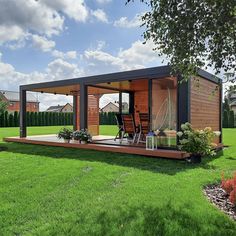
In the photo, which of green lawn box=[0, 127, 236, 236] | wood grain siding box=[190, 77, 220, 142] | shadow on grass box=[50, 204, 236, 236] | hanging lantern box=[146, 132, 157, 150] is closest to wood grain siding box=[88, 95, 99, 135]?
wood grain siding box=[190, 77, 220, 142]

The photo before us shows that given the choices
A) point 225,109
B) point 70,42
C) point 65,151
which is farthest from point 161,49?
point 225,109

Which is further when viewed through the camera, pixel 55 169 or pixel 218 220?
pixel 55 169

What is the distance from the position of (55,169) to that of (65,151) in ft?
10.2

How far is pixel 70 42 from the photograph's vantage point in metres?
13.3

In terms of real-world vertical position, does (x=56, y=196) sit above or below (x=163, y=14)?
below

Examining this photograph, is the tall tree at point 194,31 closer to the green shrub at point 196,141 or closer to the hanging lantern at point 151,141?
the green shrub at point 196,141

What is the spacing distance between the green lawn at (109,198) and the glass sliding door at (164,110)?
1.28 meters

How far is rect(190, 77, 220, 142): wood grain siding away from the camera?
28.6 ft

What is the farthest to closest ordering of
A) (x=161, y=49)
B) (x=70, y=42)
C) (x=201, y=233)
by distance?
(x=70, y=42) → (x=161, y=49) → (x=201, y=233)

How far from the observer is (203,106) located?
9547 mm

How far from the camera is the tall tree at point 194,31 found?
4.10 m

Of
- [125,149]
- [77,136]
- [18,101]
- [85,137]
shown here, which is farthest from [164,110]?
[18,101]

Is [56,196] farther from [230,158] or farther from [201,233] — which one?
[230,158]

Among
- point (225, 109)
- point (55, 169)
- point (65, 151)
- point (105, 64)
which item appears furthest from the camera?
point (225, 109)
